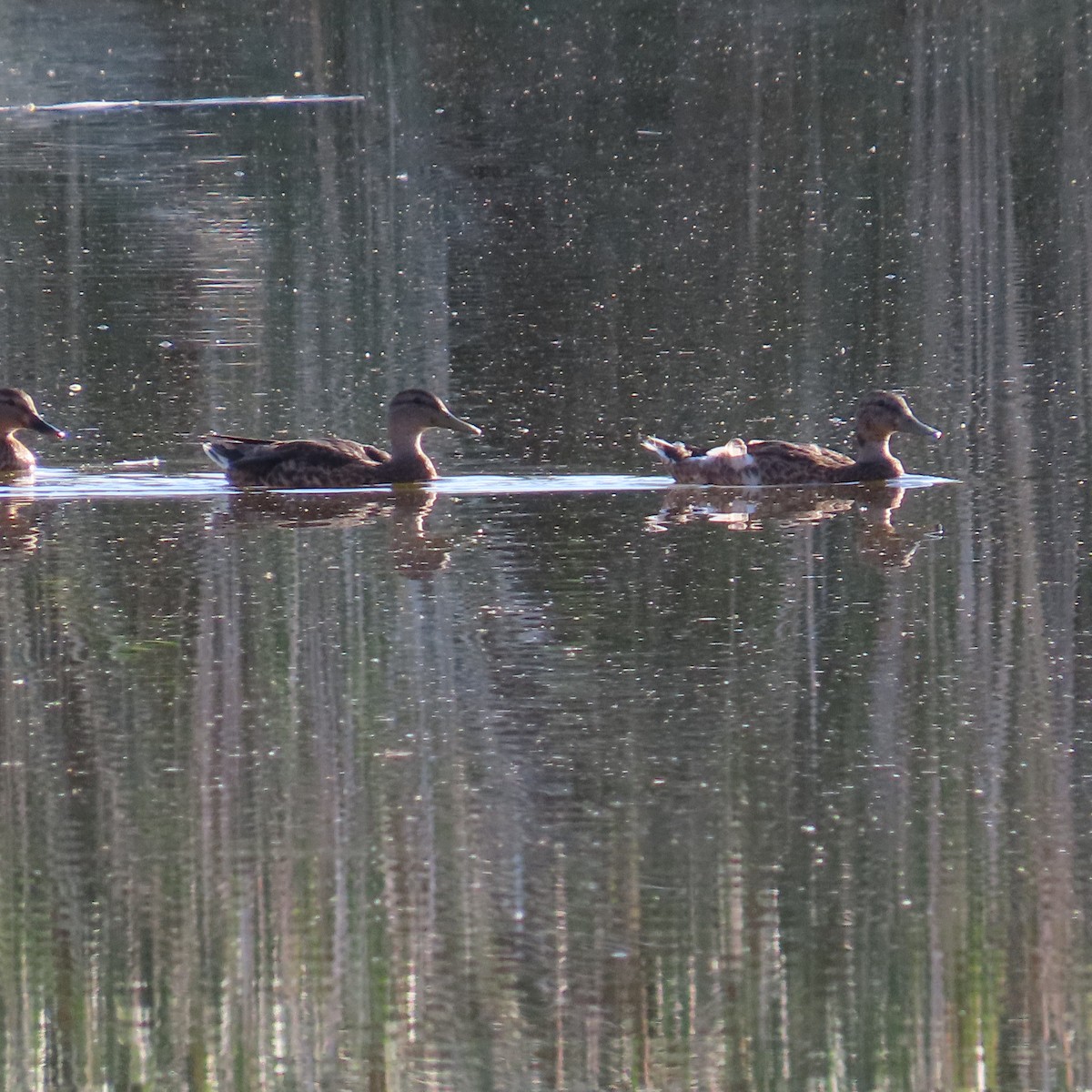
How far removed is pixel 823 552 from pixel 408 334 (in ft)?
17.4

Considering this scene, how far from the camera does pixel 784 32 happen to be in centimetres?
3147

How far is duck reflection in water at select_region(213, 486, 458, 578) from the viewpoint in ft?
30.5

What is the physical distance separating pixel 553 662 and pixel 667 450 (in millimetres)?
3207

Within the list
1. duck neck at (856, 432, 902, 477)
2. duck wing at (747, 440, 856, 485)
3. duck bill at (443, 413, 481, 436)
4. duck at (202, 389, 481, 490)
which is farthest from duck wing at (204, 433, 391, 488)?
duck neck at (856, 432, 902, 477)

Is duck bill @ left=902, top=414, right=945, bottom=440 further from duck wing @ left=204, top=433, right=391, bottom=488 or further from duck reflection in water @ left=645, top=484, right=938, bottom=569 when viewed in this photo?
duck wing @ left=204, top=433, right=391, bottom=488

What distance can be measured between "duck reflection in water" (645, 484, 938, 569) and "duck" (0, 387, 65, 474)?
9.66 ft

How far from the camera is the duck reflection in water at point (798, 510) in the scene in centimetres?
927

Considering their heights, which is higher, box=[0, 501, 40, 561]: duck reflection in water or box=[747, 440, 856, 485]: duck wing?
box=[747, 440, 856, 485]: duck wing

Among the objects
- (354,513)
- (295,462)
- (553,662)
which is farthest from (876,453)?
(553,662)

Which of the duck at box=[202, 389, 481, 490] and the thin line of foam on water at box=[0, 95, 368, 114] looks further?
the thin line of foam on water at box=[0, 95, 368, 114]

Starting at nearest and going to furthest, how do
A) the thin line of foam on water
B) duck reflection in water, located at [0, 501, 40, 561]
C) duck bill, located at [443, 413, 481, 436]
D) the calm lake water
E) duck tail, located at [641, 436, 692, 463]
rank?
1. the calm lake water
2. duck reflection in water, located at [0, 501, 40, 561]
3. duck tail, located at [641, 436, 692, 463]
4. duck bill, located at [443, 413, 481, 436]
5. the thin line of foam on water

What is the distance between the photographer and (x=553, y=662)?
7.38m

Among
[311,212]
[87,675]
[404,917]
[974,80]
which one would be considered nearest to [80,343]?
[311,212]

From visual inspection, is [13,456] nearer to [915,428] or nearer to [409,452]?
[409,452]
